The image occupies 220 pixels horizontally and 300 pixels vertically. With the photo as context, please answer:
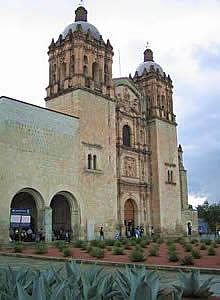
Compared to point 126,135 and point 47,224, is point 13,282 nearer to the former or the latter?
point 47,224

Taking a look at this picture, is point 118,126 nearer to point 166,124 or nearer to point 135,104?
point 135,104

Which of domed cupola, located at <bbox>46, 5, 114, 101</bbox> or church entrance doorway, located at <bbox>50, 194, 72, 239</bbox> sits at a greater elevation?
domed cupola, located at <bbox>46, 5, 114, 101</bbox>

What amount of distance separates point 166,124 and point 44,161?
62.8 feet

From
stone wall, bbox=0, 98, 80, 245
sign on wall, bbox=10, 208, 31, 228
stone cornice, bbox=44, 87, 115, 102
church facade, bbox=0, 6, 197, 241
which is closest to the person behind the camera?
sign on wall, bbox=10, 208, 31, 228

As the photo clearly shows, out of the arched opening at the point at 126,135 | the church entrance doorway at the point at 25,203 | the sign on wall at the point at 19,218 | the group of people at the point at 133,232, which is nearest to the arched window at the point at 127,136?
the arched opening at the point at 126,135

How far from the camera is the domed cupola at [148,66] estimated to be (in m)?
44.9

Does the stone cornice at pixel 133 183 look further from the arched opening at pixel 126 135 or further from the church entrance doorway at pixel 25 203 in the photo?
the church entrance doorway at pixel 25 203

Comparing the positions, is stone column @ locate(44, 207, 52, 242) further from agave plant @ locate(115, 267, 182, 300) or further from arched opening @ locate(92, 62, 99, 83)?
agave plant @ locate(115, 267, 182, 300)

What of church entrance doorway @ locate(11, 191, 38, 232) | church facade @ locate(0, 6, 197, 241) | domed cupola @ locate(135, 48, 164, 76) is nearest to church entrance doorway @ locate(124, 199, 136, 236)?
church facade @ locate(0, 6, 197, 241)

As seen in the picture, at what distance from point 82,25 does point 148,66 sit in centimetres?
1157

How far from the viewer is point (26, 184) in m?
26.3

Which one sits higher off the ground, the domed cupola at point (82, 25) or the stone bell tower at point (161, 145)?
the domed cupola at point (82, 25)

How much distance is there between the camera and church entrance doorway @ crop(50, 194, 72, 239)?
30881mm

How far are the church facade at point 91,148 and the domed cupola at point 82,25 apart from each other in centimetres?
11
